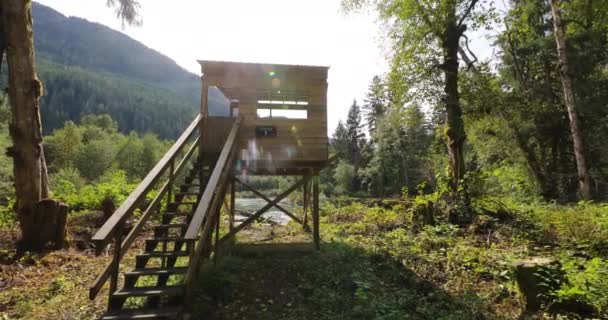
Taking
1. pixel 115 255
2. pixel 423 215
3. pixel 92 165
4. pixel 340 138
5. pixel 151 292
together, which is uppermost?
pixel 340 138

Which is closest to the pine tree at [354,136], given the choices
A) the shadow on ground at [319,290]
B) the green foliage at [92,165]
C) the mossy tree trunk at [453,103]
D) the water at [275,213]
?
the water at [275,213]

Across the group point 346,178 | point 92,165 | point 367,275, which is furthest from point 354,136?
point 367,275

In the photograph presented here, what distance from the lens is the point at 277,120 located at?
8.86 metres

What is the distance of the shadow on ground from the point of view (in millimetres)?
5074

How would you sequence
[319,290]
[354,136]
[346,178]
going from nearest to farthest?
[319,290], [346,178], [354,136]

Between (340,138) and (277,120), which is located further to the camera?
(340,138)

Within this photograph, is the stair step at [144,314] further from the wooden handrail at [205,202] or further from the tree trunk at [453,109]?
the tree trunk at [453,109]

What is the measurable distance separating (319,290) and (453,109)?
8.95 m

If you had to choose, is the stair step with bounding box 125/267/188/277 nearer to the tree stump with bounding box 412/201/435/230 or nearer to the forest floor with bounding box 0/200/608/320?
the forest floor with bounding box 0/200/608/320

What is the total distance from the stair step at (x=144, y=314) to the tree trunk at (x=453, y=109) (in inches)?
402

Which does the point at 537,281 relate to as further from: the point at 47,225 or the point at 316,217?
the point at 47,225

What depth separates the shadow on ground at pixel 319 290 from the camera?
200 inches

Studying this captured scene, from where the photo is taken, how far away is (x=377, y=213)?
44.5 feet

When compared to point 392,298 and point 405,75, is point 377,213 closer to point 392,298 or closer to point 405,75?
point 405,75
